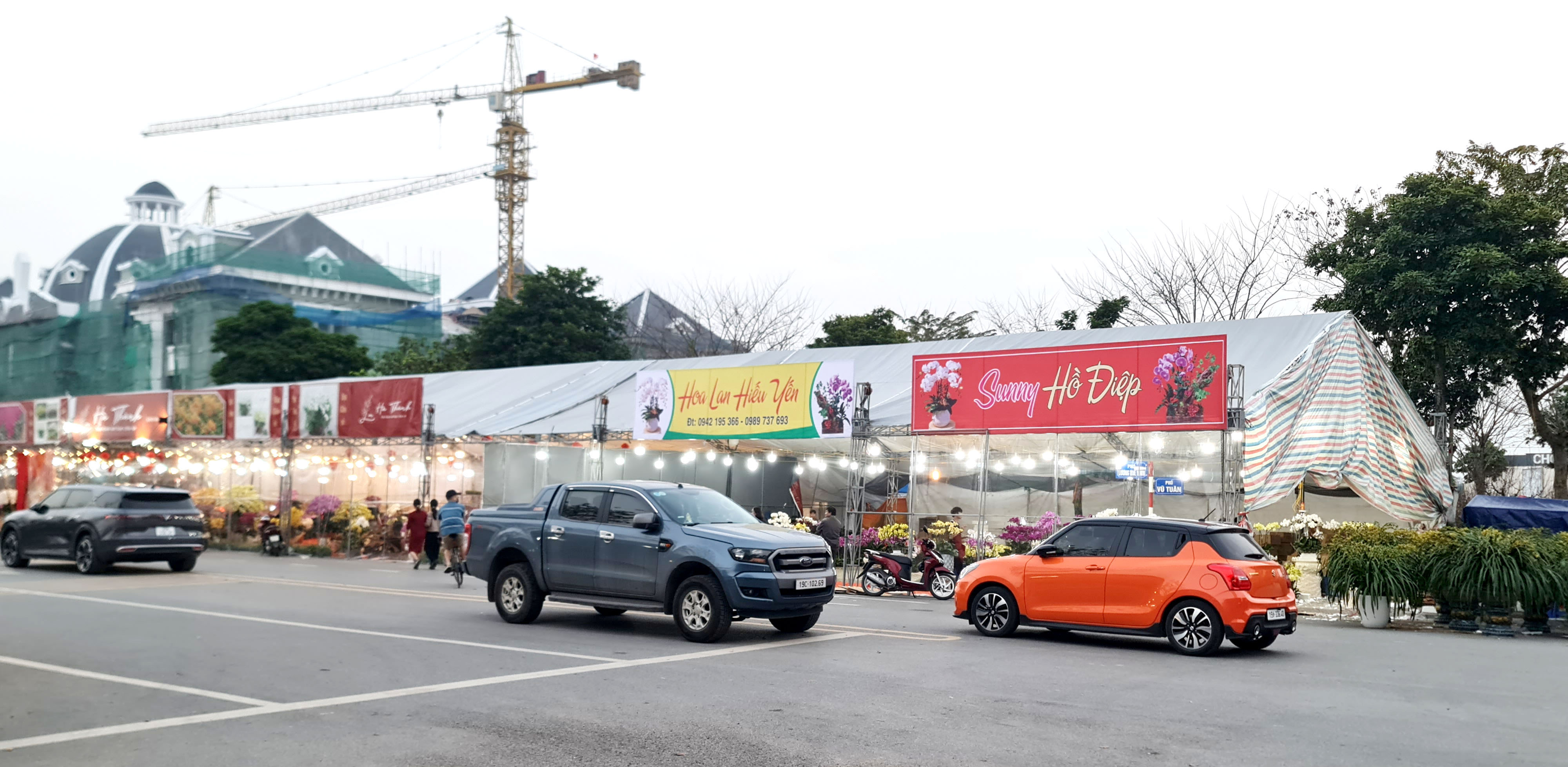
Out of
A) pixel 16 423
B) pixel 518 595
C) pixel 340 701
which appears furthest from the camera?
pixel 16 423

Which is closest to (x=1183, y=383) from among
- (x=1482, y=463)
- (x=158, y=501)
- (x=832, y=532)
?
(x=832, y=532)

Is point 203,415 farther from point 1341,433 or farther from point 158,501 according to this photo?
point 1341,433

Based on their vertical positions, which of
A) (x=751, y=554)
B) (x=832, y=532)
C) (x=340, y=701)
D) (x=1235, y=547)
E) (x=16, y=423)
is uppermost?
(x=16, y=423)

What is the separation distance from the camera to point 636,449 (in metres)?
30.0

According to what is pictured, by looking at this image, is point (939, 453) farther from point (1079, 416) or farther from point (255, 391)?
point (255, 391)

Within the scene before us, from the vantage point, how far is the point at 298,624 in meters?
14.3

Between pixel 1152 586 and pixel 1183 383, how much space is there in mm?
7033

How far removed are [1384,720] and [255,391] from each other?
32047 mm

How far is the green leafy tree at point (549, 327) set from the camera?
5175cm

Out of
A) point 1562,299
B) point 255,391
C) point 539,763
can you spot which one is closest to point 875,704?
point 539,763

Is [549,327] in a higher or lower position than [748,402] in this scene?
higher

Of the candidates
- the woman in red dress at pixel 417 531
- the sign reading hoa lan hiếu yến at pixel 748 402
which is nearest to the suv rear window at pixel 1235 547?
the sign reading hoa lan hiếu yến at pixel 748 402

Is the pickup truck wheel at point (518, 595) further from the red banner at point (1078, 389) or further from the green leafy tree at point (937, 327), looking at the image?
the green leafy tree at point (937, 327)

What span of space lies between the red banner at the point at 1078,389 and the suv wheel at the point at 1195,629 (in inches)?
259
